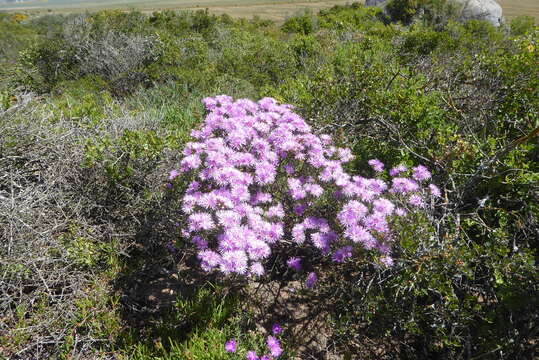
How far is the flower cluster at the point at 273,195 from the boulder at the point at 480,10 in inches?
726

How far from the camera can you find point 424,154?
3.23m

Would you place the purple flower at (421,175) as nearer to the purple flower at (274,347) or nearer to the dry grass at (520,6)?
the purple flower at (274,347)

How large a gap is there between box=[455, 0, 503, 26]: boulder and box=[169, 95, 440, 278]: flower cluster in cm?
1844

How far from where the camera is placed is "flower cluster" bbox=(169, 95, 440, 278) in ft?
7.19

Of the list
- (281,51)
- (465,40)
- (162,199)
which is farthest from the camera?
(281,51)

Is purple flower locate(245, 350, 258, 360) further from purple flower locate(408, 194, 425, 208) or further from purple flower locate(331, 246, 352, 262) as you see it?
purple flower locate(408, 194, 425, 208)

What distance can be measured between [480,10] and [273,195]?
64.7 ft

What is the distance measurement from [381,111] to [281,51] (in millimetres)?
6847

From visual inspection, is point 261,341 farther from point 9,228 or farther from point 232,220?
point 9,228

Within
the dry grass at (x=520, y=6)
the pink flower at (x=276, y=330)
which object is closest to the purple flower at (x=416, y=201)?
the pink flower at (x=276, y=330)

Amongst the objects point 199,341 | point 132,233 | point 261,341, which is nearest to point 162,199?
point 132,233

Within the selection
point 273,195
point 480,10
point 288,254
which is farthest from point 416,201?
point 480,10

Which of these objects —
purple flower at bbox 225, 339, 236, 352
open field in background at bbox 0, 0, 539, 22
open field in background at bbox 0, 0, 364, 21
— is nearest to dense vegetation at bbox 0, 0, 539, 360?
purple flower at bbox 225, 339, 236, 352

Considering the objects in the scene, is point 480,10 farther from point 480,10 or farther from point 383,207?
point 383,207
